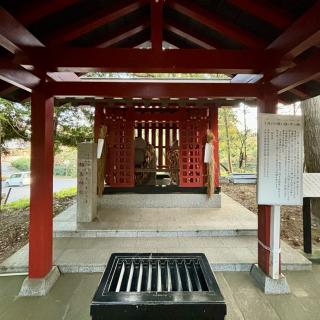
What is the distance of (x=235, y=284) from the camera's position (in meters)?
3.88

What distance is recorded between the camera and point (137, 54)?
3254 mm

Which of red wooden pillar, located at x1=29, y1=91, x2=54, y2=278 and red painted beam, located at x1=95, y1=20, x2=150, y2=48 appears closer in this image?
red wooden pillar, located at x1=29, y1=91, x2=54, y2=278

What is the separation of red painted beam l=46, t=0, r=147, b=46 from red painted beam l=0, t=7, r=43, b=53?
1.68 ft

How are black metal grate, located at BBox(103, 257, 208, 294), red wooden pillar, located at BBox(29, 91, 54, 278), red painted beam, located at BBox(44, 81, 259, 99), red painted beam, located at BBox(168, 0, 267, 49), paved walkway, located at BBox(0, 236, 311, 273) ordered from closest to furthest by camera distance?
black metal grate, located at BBox(103, 257, 208, 294)
red painted beam, located at BBox(168, 0, 267, 49)
red wooden pillar, located at BBox(29, 91, 54, 278)
red painted beam, located at BBox(44, 81, 259, 99)
paved walkway, located at BBox(0, 236, 311, 273)

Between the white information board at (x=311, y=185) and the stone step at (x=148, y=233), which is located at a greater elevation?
the white information board at (x=311, y=185)

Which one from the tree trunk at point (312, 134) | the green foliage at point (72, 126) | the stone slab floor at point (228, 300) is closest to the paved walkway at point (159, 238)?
the stone slab floor at point (228, 300)

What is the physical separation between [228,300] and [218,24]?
3.65m

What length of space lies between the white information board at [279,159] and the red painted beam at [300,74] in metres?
0.42

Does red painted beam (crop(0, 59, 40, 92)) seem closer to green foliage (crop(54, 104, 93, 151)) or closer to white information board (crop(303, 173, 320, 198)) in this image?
white information board (crop(303, 173, 320, 198))

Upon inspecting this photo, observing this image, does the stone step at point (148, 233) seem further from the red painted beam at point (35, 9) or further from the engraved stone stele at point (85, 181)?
the red painted beam at point (35, 9)

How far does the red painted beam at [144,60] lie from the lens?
3.24 metres

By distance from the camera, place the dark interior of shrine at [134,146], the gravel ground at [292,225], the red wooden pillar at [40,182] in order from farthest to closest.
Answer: the dark interior of shrine at [134,146] < the gravel ground at [292,225] < the red wooden pillar at [40,182]

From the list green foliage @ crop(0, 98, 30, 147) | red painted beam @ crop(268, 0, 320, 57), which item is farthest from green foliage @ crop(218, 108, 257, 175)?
red painted beam @ crop(268, 0, 320, 57)

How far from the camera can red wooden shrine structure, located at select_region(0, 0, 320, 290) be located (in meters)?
2.92
